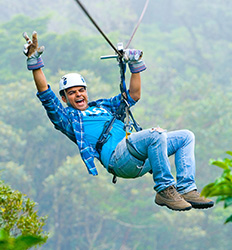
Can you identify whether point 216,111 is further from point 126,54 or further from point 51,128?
point 126,54

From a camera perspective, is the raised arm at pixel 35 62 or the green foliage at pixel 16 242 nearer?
the green foliage at pixel 16 242

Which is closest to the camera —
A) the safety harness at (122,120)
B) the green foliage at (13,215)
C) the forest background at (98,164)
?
the safety harness at (122,120)

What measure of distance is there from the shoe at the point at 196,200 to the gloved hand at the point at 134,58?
29.2 inches

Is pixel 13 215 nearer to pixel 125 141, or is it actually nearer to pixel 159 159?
pixel 125 141

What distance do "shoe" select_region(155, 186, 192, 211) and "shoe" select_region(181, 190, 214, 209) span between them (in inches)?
2.9

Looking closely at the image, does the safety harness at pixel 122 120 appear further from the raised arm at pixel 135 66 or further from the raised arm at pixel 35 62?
the raised arm at pixel 35 62

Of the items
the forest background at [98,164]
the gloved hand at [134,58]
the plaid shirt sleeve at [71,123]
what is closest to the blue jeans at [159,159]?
the plaid shirt sleeve at [71,123]

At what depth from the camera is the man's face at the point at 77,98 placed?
10.4 ft

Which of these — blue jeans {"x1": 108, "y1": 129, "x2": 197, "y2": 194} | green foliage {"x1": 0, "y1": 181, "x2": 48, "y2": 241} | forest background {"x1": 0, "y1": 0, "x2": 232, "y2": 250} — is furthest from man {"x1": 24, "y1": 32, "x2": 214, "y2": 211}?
forest background {"x1": 0, "y1": 0, "x2": 232, "y2": 250}

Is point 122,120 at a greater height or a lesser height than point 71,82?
lesser

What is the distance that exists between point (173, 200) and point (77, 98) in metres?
0.83

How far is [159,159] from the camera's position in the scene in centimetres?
267

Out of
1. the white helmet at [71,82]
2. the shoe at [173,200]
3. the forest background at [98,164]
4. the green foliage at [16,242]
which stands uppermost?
the forest background at [98,164]

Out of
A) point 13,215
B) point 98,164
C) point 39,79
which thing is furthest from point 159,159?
point 98,164
